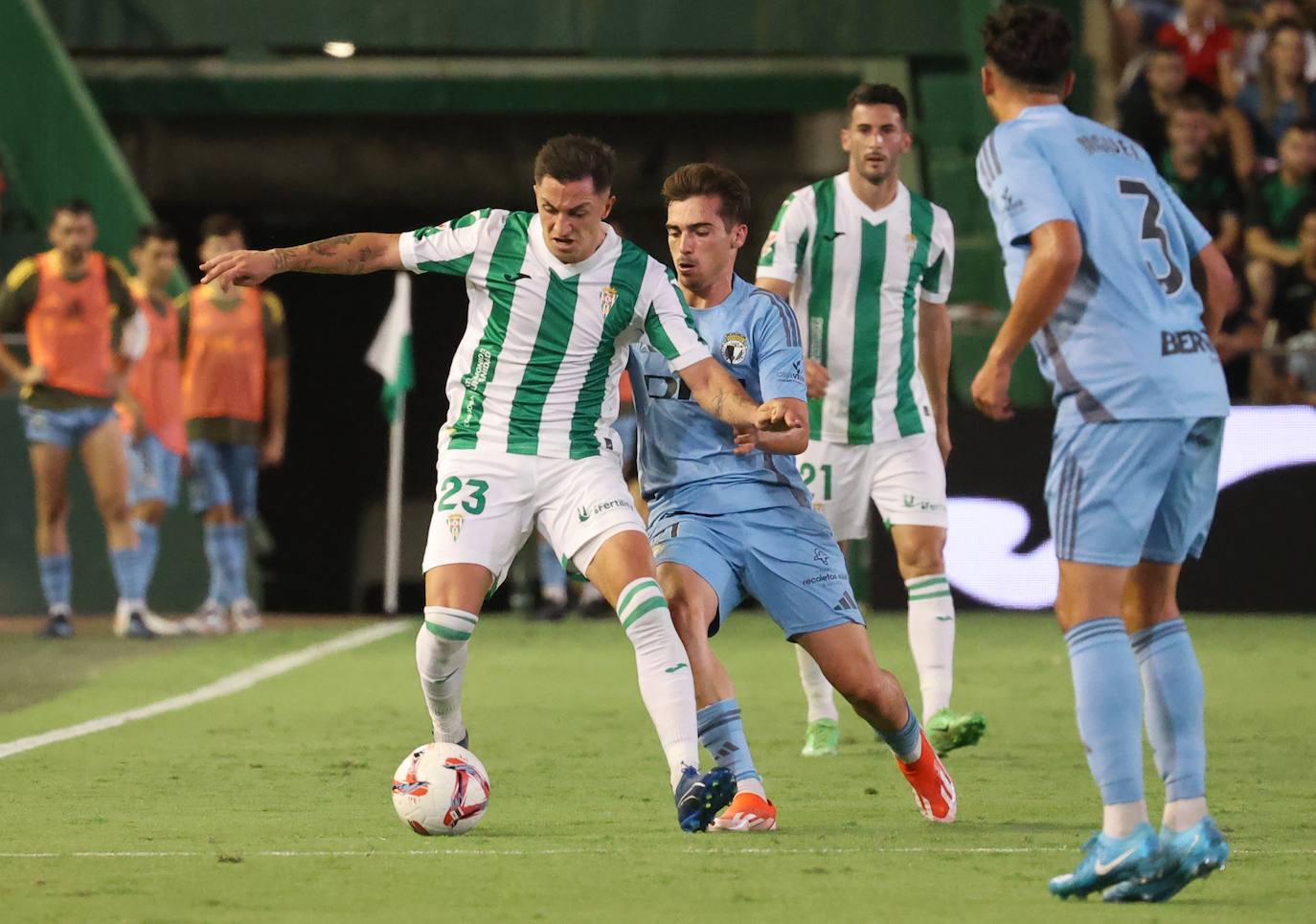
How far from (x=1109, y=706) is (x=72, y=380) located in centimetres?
954

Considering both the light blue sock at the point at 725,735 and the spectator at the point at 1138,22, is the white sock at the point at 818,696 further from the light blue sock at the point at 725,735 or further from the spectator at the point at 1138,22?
the spectator at the point at 1138,22

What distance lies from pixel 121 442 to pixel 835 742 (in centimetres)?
691

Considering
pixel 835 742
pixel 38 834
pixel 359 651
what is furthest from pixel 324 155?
pixel 38 834

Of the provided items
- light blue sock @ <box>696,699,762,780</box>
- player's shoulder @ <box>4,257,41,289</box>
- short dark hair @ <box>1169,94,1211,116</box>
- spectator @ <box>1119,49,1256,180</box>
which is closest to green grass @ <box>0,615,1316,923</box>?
light blue sock @ <box>696,699,762,780</box>

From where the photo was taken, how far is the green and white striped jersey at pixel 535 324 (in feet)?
21.0

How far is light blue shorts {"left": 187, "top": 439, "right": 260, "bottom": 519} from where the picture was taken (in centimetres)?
1402

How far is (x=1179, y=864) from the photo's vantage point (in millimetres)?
4859

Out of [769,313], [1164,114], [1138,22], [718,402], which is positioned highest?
[1138,22]

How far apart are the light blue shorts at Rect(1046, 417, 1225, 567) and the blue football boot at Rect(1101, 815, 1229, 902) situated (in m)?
0.62

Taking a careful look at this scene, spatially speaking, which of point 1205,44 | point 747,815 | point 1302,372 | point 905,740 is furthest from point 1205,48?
point 747,815

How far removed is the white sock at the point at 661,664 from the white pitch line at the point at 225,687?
2.91 meters

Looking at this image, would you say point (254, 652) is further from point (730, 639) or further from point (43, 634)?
point (730, 639)

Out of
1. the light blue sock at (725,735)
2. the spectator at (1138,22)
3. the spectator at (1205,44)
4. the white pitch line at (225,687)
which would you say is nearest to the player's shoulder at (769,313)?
the light blue sock at (725,735)

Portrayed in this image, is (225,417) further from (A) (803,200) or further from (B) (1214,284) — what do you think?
(B) (1214,284)
